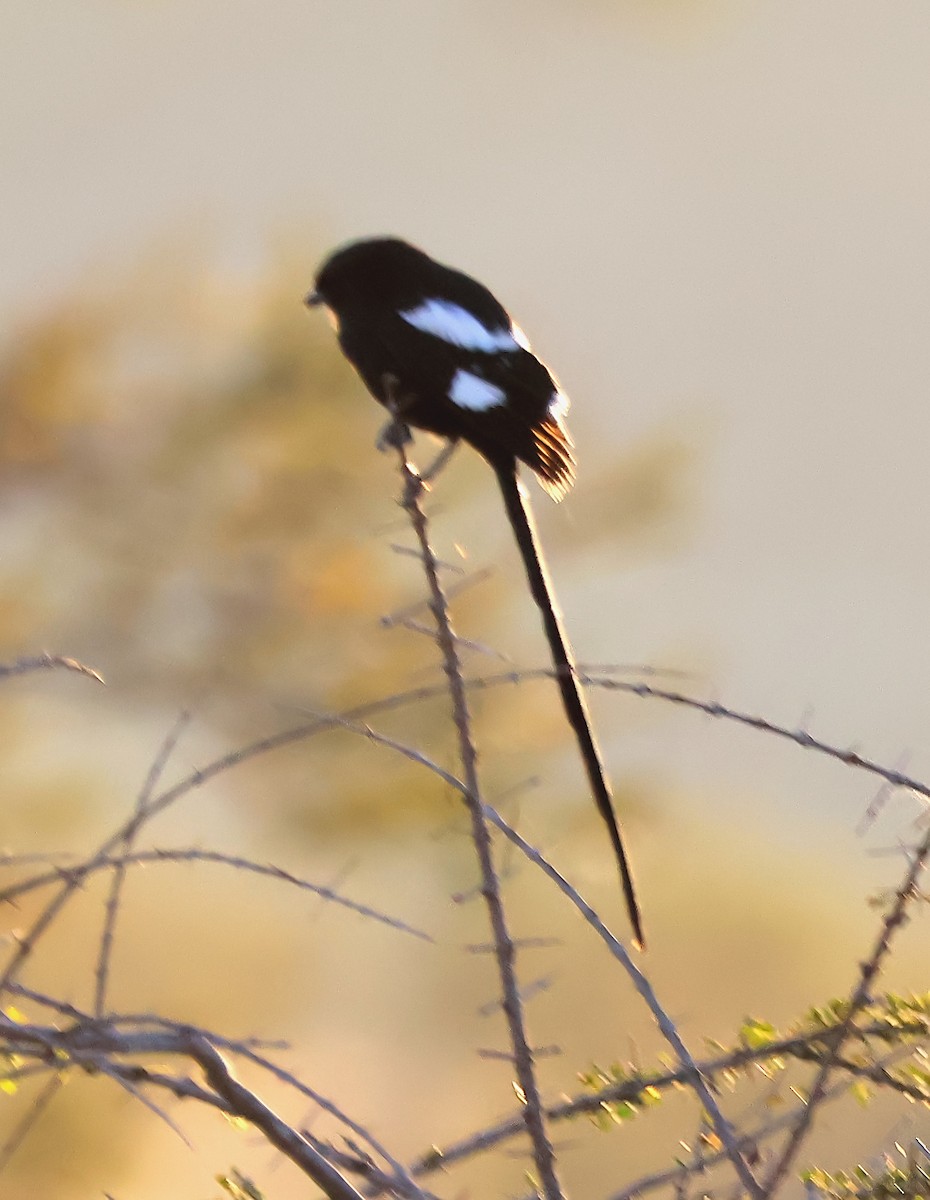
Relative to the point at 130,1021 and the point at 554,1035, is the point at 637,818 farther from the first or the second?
the point at 130,1021

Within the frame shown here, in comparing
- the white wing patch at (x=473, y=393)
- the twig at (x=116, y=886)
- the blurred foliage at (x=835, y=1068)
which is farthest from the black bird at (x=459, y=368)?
the twig at (x=116, y=886)

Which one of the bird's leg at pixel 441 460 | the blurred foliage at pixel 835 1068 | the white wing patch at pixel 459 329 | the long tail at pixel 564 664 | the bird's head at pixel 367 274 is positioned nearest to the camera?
the blurred foliage at pixel 835 1068

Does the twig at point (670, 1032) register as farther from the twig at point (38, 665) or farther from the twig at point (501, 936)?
the twig at point (38, 665)

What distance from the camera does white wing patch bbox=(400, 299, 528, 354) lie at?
→ 1585mm

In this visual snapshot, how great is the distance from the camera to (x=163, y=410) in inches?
98.6

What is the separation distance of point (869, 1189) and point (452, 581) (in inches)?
55.8

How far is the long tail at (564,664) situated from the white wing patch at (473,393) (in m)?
0.07

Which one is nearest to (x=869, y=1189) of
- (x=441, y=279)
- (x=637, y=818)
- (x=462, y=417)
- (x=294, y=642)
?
(x=462, y=417)

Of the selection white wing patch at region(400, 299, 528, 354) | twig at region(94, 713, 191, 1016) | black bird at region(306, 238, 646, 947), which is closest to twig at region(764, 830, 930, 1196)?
twig at region(94, 713, 191, 1016)

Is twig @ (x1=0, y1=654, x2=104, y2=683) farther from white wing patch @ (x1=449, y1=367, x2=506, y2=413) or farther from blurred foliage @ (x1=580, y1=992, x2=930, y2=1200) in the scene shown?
white wing patch @ (x1=449, y1=367, x2=506, y2=413)

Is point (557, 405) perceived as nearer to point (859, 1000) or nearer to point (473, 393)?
point (473, 393)

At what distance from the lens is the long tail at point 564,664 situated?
109 centimetres

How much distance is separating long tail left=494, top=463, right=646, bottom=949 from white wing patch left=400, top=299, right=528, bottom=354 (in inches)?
5.7

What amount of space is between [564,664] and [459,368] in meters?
0.40
